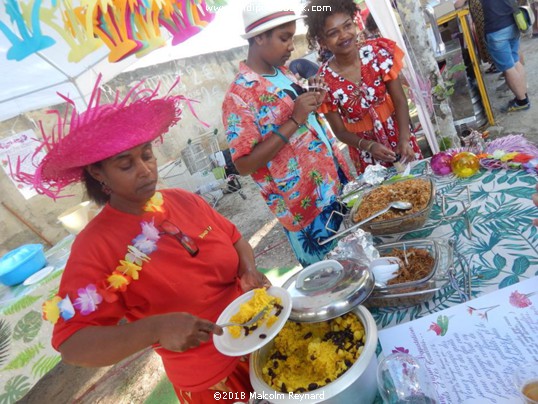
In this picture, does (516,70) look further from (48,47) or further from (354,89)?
(48,47)

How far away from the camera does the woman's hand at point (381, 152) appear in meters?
2.12

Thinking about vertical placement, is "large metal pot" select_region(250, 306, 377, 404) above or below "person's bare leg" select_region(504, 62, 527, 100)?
above

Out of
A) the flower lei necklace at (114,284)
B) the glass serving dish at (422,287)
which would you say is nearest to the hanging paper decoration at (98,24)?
the flower lei necklace at (114,284)

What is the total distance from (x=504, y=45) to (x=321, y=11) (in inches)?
144

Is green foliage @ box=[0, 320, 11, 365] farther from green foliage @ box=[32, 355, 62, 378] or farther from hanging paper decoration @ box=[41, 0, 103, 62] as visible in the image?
hanging paper decoration @ box=[41, 0, 103, 62]

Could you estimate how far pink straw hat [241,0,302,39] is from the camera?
1.79 m

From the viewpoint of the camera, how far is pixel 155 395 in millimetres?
2910

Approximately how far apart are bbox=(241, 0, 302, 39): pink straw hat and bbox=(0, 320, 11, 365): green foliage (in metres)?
2.70

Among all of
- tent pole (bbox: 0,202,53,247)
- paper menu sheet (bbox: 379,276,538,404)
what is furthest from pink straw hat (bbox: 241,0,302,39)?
tent pole (bbox: 0,202,53,247)

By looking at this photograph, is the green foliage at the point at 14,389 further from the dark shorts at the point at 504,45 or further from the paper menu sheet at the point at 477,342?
the dark shorts at the point at 504,45

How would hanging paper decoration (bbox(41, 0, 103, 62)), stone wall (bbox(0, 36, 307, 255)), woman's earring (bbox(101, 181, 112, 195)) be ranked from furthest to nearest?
1. stone wall (bbox(0, 36, 307, 255))
2. hanging paper decoration (bbox(41, 0, 103, 62))
3. woman's earring (bbox(101, 181, 112, 195))

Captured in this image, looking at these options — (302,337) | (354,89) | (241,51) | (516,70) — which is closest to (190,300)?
(302,337)

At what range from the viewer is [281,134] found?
6.10ft

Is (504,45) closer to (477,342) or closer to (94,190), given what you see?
(477,342)
